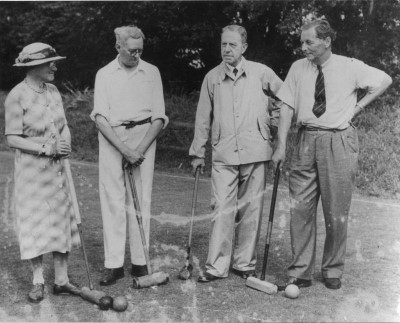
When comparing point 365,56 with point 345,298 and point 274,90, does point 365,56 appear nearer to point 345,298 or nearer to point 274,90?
point 274,90

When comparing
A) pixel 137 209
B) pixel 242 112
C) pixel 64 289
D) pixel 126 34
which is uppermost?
pixel 126 34

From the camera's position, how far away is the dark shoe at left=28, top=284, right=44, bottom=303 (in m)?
4.38

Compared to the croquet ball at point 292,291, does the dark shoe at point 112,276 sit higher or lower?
lower

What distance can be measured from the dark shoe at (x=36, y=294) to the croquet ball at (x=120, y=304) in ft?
1.99

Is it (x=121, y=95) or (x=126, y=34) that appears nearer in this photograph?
(x=126, y=34)

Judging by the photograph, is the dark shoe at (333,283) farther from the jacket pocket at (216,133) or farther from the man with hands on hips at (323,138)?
the jacket pocket at (216,133)

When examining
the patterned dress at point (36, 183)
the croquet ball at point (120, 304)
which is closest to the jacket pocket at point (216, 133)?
the patterned dress at point (36, 183)

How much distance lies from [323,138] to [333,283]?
42.3 inches

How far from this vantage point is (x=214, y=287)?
4684mm

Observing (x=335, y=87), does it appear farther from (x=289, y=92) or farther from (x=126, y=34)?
(x=126, y=34)

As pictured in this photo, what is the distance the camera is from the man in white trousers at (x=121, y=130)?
477 cm

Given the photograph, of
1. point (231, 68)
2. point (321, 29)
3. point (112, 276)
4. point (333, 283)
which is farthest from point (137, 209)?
point (321, 29)

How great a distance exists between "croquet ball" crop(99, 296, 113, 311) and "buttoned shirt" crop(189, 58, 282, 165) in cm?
140

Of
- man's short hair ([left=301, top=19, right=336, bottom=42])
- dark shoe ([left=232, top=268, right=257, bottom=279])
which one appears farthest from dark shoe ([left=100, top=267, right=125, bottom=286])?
man's short hair ([left=301, top=19, right=336, bottom=42])
